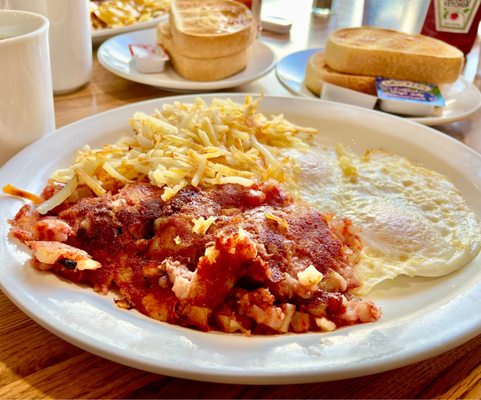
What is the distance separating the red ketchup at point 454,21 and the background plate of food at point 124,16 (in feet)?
6.30

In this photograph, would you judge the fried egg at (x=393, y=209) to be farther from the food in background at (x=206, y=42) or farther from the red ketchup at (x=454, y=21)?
the red ketchup at (x=454, y=21)

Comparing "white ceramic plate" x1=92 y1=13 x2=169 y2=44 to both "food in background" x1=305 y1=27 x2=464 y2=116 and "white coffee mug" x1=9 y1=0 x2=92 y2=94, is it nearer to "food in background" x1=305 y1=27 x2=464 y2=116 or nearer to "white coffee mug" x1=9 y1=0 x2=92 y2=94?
"white coffee mug" x1=9 y1=0 x2=92 y2=94

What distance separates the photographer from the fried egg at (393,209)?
150 cm

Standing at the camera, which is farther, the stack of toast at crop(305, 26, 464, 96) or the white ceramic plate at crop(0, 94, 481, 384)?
the stack of toast at crop(305, 26, 464, 96)

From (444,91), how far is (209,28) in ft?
4.56

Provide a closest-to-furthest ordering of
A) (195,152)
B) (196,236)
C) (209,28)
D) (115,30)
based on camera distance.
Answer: (196,236) < (195,152) < (209,28) < (115,30)

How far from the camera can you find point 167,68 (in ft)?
9.34

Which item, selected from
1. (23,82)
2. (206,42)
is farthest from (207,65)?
(23,82)

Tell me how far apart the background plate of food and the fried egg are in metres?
1.84

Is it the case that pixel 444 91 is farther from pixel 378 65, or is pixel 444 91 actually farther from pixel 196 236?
pixel 196 236

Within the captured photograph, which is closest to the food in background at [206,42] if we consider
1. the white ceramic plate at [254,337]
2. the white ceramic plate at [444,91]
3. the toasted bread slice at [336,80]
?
the white ceramic plate at [444,91]

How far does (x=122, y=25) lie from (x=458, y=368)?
299 centimetres

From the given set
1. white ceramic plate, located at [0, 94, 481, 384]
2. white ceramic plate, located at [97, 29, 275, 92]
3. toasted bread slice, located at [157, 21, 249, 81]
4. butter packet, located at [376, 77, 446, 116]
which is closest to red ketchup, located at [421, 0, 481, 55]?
butter packet, located at [376, 77, 446, 116]

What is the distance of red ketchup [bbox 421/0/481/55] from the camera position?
336 centimetres
